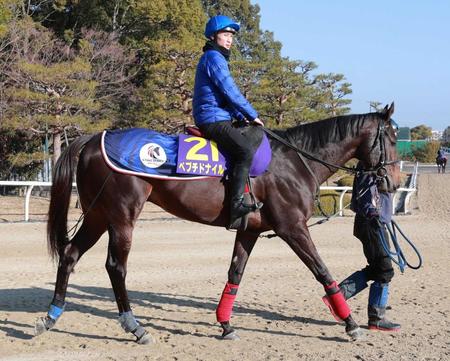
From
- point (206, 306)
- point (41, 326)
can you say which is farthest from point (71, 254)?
point (206, 306)

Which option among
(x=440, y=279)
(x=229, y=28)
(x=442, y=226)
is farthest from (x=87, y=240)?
(x=442, y=226)

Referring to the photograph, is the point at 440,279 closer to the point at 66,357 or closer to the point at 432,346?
the point at 432,346

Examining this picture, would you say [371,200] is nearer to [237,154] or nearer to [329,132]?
[329,132]

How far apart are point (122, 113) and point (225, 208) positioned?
1805 cm

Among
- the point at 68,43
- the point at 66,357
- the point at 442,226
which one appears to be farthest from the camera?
the point at 68,43

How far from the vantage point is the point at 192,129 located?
4.96 m

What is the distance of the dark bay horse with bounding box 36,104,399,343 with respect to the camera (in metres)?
4.69

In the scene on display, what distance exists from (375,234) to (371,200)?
12.0 inches

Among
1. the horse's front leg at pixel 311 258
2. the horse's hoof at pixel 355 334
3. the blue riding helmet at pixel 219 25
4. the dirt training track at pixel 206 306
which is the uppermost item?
the blue riding helmet at pixel 219 25

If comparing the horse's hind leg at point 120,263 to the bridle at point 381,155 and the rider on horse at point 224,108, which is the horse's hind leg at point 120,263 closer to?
the rider on horse at point 224,108

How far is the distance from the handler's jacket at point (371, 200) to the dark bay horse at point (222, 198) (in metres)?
0.12

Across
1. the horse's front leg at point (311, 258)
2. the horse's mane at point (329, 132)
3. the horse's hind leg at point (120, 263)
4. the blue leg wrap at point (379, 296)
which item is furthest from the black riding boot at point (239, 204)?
the blue leg wrap at point (379, 296)

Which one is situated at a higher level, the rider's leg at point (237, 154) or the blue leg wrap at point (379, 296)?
the rider's leg at point (237, 154)

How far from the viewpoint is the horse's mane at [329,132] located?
507 centimetres
